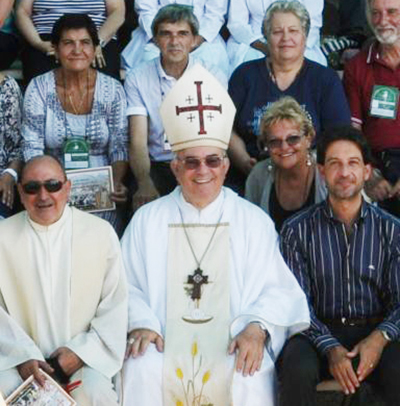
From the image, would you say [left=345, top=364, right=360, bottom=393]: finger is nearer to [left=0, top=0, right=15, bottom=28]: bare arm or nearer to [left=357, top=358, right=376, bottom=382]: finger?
[left=357, top=358, right=376, bottom=382]: finger

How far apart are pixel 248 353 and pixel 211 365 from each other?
204 mm

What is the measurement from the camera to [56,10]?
7.61 m

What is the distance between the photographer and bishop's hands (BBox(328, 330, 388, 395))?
5.38 meters

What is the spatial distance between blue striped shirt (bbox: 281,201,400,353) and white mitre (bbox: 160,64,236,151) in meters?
0.61

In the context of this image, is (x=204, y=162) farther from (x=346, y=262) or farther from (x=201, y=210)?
(x=346, y=262)

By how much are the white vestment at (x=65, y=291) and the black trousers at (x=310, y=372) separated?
29.6 inches

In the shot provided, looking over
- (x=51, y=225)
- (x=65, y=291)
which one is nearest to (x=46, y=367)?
(x=65, y=291)

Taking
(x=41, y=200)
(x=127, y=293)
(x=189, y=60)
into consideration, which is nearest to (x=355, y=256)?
(x=127, y=293)

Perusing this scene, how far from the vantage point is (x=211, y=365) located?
215 inches

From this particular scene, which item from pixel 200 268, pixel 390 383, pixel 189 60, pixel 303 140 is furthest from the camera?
pixel 189 60

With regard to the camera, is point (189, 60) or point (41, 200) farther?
point (189, 60)

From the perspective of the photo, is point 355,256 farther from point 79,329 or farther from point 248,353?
point 79,329

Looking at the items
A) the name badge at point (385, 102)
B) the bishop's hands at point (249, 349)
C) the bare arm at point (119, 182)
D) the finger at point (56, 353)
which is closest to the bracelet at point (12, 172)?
the bare arm at point (119, 182)

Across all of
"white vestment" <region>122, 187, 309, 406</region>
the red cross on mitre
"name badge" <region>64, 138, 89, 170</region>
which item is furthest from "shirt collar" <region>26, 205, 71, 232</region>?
"name badge" <region>64, 138, 89, 170</region>
